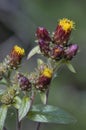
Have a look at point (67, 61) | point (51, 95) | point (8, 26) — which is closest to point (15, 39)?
point (8, 26)

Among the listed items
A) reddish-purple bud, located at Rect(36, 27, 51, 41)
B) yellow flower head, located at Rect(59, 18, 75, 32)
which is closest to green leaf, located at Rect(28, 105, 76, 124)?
reddish-purple bud, located at Rect(36, 27, 51, 41)

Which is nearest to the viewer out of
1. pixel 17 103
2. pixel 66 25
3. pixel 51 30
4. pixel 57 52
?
pixel 17 103

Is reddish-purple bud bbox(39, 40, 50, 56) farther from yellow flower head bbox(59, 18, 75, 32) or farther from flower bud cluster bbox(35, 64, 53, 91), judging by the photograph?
yellow flower head bbox(59, 18, 75, 32)

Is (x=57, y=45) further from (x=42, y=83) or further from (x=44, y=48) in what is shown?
(x=42, y=83)

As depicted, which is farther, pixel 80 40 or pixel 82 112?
pixel 80 40

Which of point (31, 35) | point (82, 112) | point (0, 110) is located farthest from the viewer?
point (31, 35)

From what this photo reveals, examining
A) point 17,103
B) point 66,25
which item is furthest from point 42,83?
point 66,25

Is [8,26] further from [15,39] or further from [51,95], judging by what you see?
[51,95]
